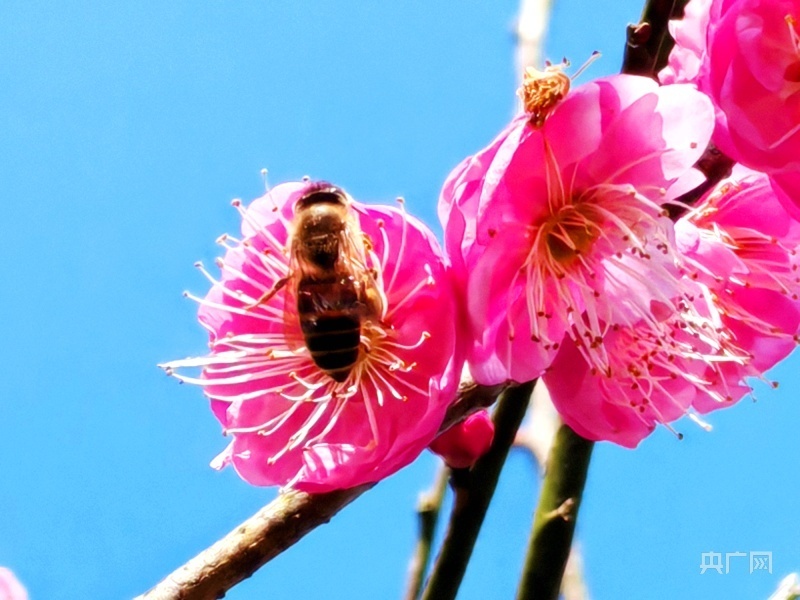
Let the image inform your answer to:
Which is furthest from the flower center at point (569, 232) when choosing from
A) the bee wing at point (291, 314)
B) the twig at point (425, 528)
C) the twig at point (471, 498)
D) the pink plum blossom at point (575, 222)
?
the twig at point (425, 528)

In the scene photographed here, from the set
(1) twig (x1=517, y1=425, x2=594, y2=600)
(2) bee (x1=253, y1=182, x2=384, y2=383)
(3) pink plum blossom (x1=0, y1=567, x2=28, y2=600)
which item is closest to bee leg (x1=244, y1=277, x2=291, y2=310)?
(2) bee (x1=253, y1=182, x2=384, y2=383)

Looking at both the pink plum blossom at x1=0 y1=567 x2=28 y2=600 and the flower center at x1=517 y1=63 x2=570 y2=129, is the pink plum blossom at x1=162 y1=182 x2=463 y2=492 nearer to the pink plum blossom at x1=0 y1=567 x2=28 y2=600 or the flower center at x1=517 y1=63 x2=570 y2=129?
the flower center at x1=517 y1=63 x2=570 y2=129

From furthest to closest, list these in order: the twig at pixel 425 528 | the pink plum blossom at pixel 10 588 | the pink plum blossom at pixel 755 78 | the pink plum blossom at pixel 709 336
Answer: the twig at pixel 425 528
the pink plum blossom at pixel 10 588
the pink plum blossom at pixel 709 336
the pink plum blossom at pixel 755 78

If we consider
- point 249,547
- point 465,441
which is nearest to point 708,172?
point 465,441

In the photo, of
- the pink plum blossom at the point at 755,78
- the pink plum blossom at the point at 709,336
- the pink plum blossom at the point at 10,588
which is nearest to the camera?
the pink plum blossom at the point at 755,78

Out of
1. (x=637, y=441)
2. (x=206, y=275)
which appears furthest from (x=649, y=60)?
(x=206, y=275)

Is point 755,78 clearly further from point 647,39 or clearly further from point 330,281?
point 330,281

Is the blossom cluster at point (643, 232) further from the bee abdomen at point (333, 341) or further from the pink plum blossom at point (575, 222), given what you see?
the bee abdomen at point (333, 341)
